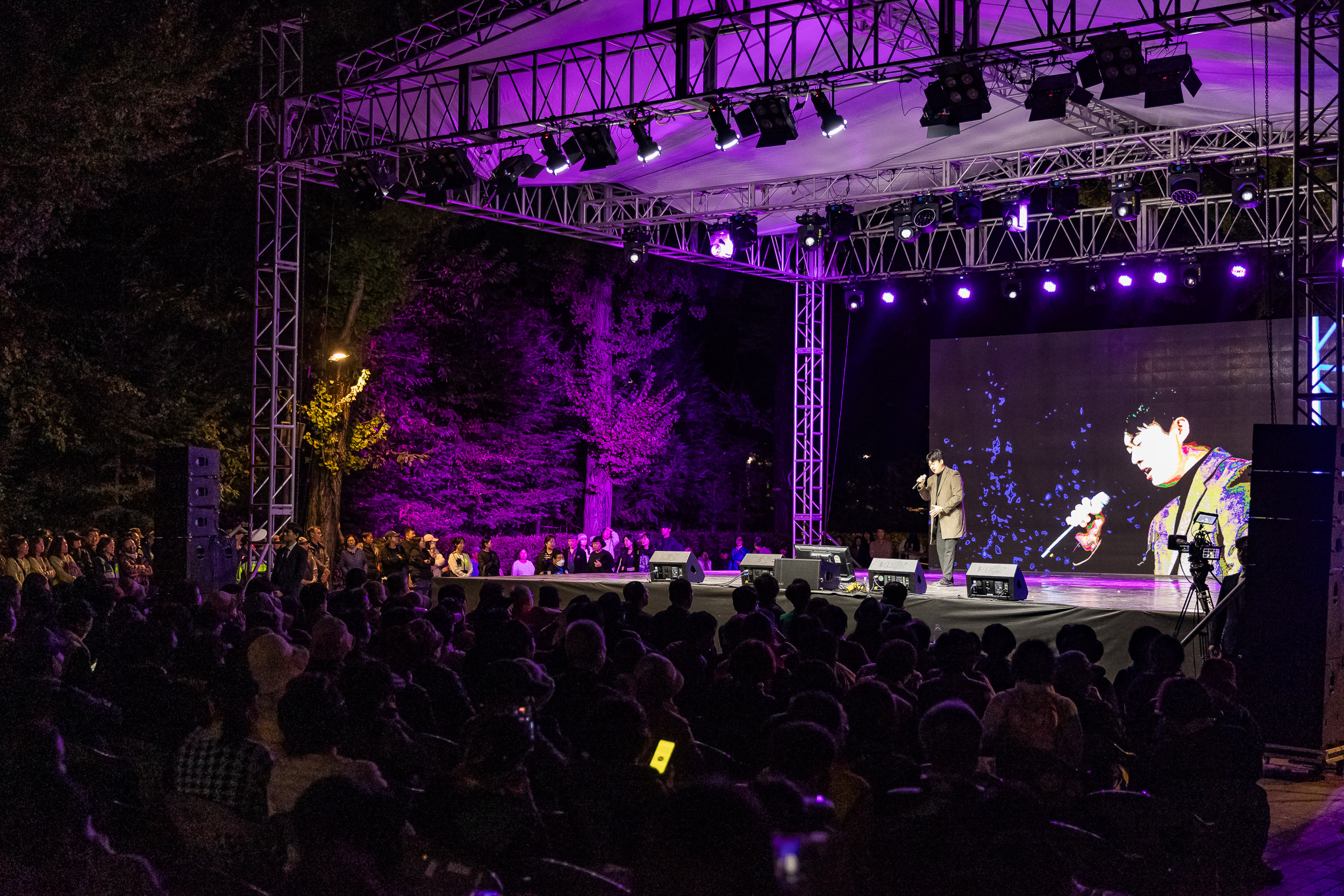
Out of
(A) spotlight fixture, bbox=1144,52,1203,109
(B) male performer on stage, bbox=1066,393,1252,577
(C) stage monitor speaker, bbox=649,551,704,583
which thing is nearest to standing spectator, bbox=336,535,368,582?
(C) stage monitor speaker, bbox=649,551,704,583

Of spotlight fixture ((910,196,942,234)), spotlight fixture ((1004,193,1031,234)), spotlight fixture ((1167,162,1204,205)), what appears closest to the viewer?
spotlight fixture ((1167,162,1204,205))

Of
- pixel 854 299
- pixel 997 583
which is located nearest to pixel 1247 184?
pixel 997 583

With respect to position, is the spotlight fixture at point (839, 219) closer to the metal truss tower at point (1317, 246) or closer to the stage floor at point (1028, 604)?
the stage floor at point (1028, 604)

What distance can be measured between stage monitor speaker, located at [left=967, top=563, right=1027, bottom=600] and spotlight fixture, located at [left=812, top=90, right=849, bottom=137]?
14.8 feet

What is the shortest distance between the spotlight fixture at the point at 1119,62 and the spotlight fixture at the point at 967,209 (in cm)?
535

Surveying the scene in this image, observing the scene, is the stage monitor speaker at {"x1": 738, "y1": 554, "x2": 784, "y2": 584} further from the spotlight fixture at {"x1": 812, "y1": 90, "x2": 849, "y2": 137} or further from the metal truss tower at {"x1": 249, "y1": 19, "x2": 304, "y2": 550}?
the metal truss tower at {"x1": 249, "y1": 19, "x2": 304, "y2": 550}

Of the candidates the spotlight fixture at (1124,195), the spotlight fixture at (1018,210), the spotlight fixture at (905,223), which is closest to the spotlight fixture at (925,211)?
the spotlight fixture at (905,223)

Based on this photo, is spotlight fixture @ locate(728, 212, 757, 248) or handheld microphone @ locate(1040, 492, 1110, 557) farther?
handheld microphone @ locate(1040, 492, 1110, 557)

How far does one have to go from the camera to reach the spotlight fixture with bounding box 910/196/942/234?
16.6 meters

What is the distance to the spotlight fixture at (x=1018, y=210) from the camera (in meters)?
16.2

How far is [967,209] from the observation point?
16375 mm

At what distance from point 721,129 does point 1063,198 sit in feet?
17.5

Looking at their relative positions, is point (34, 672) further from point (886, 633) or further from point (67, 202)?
point (67, 202)

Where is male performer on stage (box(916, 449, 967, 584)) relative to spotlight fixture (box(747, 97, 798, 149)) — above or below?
below
